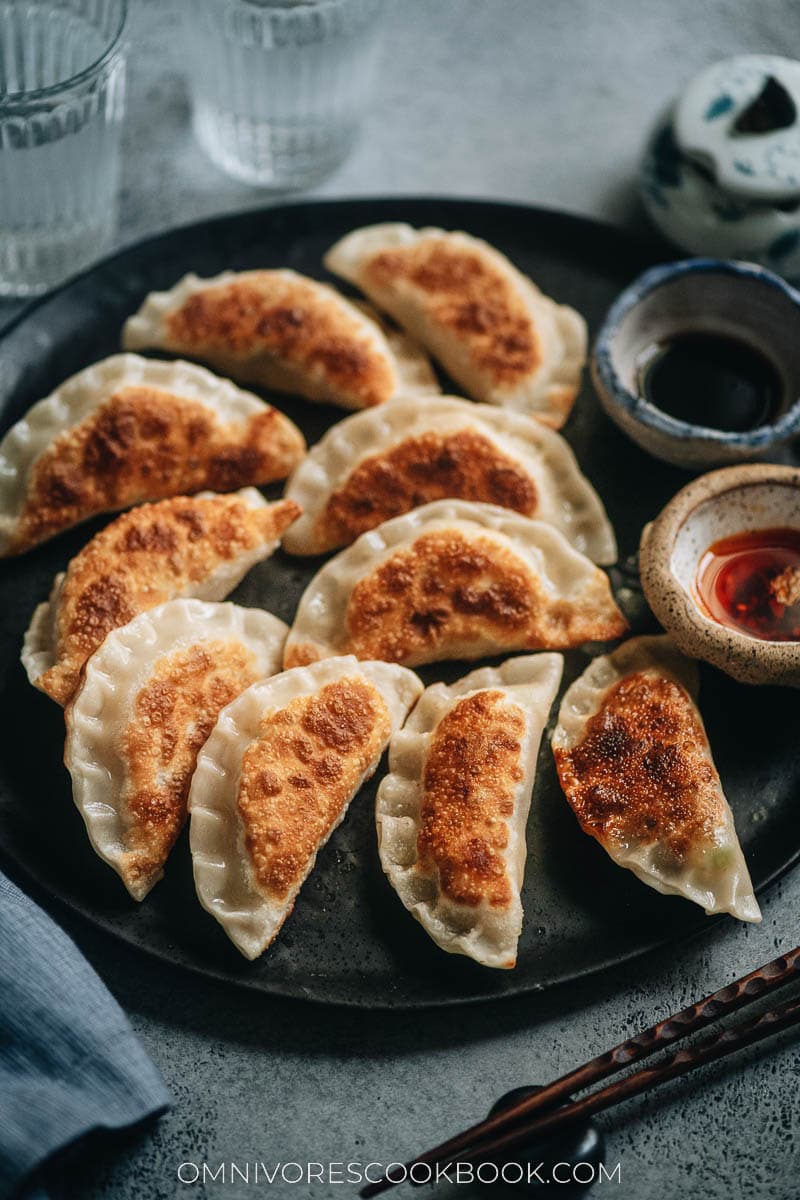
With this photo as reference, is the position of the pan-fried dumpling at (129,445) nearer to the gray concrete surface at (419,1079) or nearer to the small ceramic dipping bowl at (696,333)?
the small ceramic dipping bowl at (696,333)

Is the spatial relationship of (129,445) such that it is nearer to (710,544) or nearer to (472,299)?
(472,299)

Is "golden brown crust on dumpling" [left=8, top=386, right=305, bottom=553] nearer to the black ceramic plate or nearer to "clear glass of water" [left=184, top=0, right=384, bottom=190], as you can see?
the black ceramic plate

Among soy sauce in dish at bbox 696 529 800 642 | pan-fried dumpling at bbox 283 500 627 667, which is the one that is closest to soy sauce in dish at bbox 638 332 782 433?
soy sauce in dish at bbox 696 529 800 642

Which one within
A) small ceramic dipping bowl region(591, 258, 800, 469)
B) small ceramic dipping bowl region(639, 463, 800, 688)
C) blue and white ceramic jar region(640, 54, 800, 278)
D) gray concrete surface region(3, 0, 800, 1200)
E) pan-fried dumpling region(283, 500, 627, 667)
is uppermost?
blue and white ceramic jar region(640, 54, 800, 278)

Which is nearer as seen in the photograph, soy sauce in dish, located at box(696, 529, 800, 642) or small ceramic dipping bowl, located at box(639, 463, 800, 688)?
small ceramic dipping bowl, located at box(639, 463, 800, 688)

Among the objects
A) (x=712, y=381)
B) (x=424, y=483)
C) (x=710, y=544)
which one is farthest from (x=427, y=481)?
(x=712, y=381)

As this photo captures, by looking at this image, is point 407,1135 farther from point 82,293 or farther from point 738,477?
point 82,293
